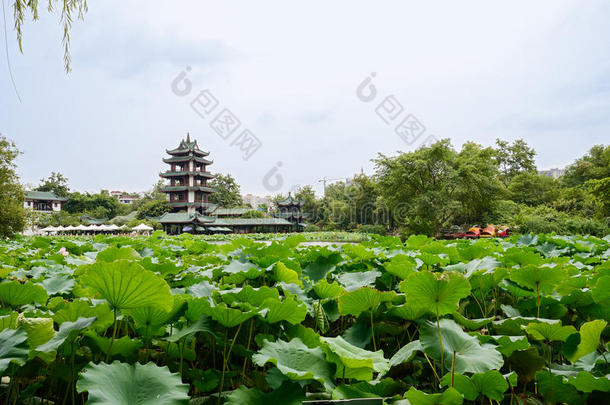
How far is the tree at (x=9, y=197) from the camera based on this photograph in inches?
308

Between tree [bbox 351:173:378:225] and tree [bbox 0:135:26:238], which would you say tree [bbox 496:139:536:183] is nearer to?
tree [bbox 351:173:378:225]

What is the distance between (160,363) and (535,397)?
773 millimetres

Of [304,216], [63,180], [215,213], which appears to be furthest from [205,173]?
[63,180]

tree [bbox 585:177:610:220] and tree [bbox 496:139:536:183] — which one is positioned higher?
tree [bbox 496:139:536:183]

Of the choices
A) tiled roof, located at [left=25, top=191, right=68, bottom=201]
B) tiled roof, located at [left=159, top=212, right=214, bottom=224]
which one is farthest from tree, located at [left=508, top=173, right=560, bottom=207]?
tiled roof, located at [left=25, top=191, right=68, bottom=201]

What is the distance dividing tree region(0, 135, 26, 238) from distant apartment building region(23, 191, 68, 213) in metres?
33.8

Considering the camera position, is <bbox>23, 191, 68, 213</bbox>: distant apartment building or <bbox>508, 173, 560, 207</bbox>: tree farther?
<bbox>23, 191, 68, 213</bbox>: distant apartment building

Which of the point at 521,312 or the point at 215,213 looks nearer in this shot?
the point at 521,312

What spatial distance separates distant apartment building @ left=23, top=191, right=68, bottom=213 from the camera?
36.0m

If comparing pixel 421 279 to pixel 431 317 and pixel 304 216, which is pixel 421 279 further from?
pixel 304 216

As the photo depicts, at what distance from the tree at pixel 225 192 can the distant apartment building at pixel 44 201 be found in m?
16.3

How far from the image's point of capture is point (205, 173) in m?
30.2

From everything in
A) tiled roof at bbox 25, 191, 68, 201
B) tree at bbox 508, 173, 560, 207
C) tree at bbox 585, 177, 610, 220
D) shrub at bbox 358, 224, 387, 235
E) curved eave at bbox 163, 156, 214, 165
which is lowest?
shrub at bbox 358, 224, 387, 235

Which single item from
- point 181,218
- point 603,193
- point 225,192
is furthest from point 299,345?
point 225,192
